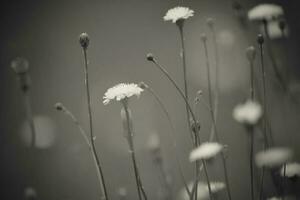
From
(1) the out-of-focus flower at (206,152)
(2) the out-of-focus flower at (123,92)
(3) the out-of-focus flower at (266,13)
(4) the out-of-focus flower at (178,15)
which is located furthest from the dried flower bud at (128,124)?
(3) the out-of-focus flower at (266,13)

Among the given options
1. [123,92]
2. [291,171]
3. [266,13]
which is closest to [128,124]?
[123,92]

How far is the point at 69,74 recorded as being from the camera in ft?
9.66

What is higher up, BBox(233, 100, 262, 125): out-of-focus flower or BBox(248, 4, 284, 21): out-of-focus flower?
BBox(248, 4, 284, 21): out-of-focus flower

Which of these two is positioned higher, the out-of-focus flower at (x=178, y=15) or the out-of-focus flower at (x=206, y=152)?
the out-of-focus flower at (x=178, y=15)

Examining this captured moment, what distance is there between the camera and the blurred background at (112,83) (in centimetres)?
217

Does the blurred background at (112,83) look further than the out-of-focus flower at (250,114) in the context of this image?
Yes

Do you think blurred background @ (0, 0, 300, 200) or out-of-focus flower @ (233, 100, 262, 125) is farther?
blurred background @ (0, 0, 300, 200)

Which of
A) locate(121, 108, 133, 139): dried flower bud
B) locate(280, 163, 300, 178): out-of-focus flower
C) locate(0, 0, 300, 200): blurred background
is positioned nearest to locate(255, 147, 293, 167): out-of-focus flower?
locate(280, 163, 300, 178): out-of-focus flower

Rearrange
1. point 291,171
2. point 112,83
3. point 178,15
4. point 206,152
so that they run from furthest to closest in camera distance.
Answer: point 112,83 < point 178,15 < point 291,171 < point 206,152

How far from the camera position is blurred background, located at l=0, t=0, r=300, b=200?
2172 mm

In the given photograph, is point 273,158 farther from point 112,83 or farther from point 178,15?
point 112,83

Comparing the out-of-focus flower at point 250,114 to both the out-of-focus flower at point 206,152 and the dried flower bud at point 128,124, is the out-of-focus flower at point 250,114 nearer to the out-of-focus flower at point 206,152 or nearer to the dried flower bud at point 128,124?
the out-of-focus flower at point 206,152

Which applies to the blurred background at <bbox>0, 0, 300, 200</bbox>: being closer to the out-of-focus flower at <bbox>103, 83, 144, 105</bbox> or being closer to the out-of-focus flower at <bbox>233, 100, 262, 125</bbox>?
the out-of-focus flower at <bbox>103, 83, 144, 105</bbox>

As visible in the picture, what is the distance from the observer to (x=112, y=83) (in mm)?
2768
